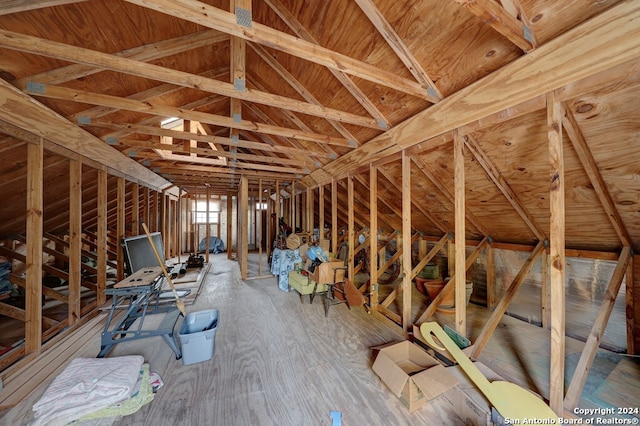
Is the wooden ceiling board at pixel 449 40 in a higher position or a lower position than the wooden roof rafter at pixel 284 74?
lower

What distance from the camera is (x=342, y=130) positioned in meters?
3.06

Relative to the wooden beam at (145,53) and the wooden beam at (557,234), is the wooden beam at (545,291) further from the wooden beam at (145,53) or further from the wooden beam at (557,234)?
the wooden beam at (145,53)

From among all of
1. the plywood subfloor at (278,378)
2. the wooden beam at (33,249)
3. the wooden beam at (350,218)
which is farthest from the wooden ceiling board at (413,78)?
the plywood subfloor at (278,378)

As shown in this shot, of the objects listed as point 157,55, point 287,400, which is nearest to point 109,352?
point 287,400

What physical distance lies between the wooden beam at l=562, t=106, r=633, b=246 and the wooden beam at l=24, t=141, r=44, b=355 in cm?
424

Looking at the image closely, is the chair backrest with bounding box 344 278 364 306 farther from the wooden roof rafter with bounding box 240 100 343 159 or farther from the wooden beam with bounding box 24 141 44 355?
the wooden beam with bounding box 24 141 44 355

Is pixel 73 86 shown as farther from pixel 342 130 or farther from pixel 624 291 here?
pixel 624 291

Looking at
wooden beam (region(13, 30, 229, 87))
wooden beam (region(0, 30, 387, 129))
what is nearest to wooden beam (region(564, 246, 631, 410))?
wooden beam (region(0, 30, 387, 129))

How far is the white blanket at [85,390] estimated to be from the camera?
143cm

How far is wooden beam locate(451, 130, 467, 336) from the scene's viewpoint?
1946 millimetres

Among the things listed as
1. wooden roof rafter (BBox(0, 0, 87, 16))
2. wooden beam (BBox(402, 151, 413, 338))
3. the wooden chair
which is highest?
wooden roof rafter (BBox(0, 0, 87, 16))

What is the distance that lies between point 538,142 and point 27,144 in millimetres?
4512

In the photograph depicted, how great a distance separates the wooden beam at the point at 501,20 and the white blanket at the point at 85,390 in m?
3.25

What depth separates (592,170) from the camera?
156 cm
